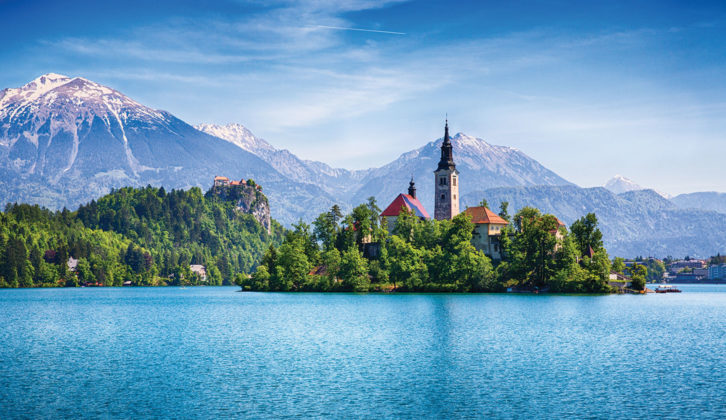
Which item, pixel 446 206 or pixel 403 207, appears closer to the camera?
pixel 403 207

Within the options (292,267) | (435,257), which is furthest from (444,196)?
(292,267)

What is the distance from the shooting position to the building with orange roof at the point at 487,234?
155 m

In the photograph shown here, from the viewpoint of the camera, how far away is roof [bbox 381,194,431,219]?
567 ft

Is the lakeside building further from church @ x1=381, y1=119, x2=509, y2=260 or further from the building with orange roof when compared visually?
the building with orange roof

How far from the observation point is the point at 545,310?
95938mm

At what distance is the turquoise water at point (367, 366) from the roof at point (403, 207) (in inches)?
3317

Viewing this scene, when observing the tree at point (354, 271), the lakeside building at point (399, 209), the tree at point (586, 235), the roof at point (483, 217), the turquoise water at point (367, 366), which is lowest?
the turquoise water at point (367, 366)

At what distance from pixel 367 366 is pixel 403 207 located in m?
119

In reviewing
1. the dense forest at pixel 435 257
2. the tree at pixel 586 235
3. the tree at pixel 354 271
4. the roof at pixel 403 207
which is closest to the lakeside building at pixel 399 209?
the roof at pixel 403 207

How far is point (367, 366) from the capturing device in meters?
49.8

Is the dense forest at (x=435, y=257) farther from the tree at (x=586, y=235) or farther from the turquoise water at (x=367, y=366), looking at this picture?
the turquoise water at (x=367, y=366)

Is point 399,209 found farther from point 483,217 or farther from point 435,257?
point 435,257

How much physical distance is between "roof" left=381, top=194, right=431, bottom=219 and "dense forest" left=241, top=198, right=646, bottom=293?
157 inches

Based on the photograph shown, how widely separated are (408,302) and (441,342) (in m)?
52.3
